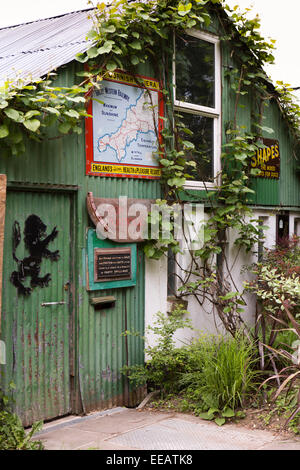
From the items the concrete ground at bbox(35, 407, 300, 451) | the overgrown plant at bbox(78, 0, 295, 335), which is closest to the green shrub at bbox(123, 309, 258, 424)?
the concrete ground at bbox(35, 407, 300, 451)

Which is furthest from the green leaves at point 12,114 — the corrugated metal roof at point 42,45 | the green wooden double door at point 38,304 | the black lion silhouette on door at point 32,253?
the black lion silhouette on door at point 32,253

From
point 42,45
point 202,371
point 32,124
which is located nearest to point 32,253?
point 32,124

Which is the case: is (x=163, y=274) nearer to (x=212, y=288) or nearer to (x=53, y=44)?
(x=212, y=288)

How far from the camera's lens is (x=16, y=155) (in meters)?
6.00

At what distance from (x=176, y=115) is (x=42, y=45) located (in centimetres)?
199

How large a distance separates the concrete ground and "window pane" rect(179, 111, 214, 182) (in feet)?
11.6

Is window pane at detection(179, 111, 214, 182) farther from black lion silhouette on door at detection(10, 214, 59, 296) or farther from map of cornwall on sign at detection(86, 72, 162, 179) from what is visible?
black lion silhouette on door at detection(10, 214, 59, 296)

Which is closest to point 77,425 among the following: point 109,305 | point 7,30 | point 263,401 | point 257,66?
point 109,305

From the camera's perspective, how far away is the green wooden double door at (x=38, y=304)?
6.11 m

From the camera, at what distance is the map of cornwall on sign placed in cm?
696

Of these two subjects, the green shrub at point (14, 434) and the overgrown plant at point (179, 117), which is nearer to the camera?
the green shrub at point (14, 434)

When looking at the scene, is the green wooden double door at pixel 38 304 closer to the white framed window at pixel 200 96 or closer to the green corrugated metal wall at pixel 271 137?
the white framed window at pixel 200 96

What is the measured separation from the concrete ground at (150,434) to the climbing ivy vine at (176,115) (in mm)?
1968
